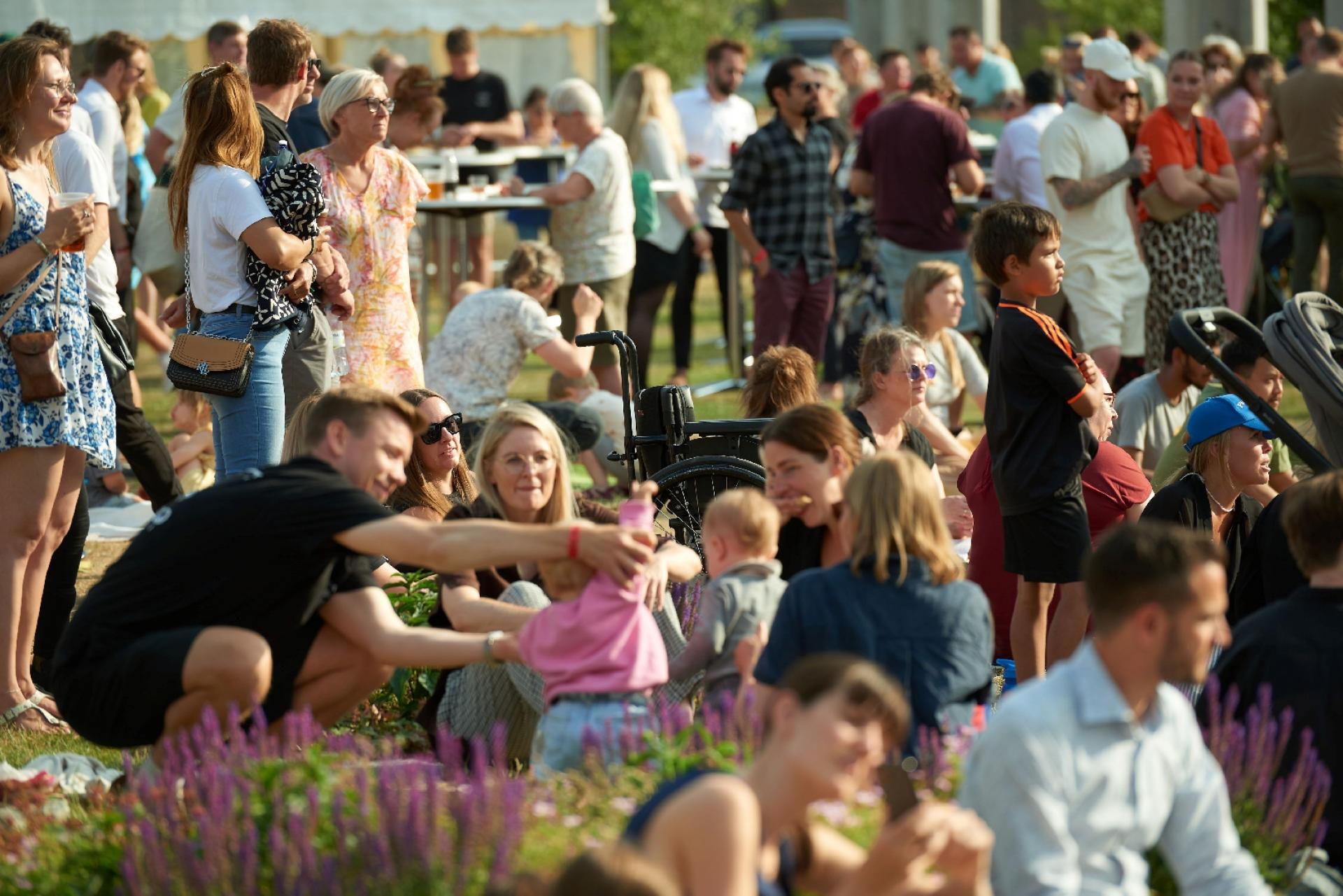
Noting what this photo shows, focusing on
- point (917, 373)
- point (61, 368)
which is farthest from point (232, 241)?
point (917, 373)

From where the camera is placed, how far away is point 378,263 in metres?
6.98

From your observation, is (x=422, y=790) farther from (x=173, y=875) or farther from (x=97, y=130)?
(x=97, y=130)

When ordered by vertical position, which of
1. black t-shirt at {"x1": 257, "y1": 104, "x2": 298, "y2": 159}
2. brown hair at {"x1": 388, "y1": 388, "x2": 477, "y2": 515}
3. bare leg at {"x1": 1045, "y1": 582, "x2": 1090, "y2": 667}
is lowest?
bare leg at {"x1": 1045, "y1": 582, "x2": 1090, "y2": 667}

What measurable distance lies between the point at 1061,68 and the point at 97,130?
9260mm

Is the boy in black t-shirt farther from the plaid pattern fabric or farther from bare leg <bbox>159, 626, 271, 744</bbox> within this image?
the plaid pattern fabric

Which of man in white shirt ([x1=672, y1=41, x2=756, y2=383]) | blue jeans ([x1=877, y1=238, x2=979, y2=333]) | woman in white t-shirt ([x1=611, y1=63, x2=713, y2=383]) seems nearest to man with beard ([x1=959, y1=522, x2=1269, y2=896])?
blue jeans ([x1=877, y1=238, x2=979, y2=333])

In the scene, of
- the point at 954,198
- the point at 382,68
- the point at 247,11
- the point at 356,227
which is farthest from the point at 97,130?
the point at 247,11

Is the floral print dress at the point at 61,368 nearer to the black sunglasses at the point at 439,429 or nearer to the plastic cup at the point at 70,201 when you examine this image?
the plastic cup at the point at 70,201

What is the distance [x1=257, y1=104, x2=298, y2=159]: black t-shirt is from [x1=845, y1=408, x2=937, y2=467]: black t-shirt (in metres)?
2.08

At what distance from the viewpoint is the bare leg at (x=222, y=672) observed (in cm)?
420

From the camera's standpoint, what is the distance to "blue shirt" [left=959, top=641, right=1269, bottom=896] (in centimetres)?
323

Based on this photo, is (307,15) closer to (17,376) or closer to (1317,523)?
(17,376)

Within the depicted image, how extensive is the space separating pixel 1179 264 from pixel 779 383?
4.64 meters

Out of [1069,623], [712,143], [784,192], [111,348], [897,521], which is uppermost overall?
[712,143]
